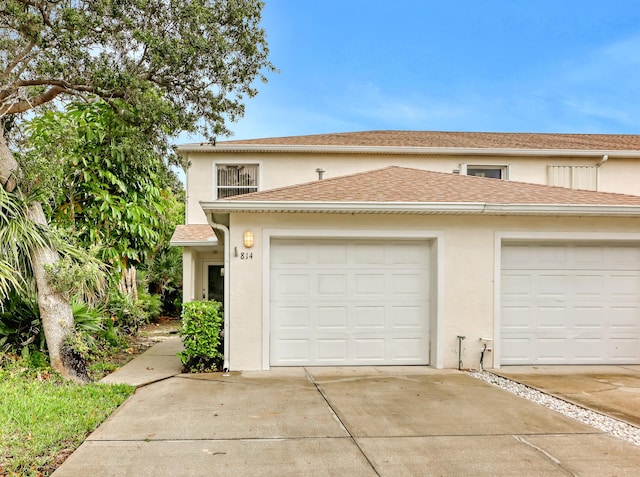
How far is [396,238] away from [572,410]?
3.66 metres

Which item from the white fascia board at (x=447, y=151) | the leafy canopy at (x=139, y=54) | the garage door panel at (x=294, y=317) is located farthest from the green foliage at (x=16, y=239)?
the white fascia board at (x=447, y=151)

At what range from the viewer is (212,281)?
539 inches

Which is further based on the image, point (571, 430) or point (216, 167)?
point (216, 167)

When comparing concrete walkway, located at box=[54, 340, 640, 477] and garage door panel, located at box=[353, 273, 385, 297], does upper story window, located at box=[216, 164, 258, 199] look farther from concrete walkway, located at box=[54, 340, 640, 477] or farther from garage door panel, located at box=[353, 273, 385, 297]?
concrete walkway, located at box=[54, 340, 640, 477]

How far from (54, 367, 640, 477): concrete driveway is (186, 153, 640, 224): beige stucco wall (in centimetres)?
697

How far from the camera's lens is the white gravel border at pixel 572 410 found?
473 centimetres

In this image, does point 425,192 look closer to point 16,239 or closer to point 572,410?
point 572,410

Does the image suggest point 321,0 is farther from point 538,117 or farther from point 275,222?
point 538,117

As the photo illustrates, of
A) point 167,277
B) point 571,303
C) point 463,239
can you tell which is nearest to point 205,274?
point 167,277

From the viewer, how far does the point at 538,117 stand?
2323 centimetres

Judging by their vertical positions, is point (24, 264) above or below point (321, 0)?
below

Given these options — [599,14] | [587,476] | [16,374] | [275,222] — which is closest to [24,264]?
[16,374]

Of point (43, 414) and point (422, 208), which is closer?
point (43, 414)

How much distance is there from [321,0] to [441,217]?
10420 millimetres
